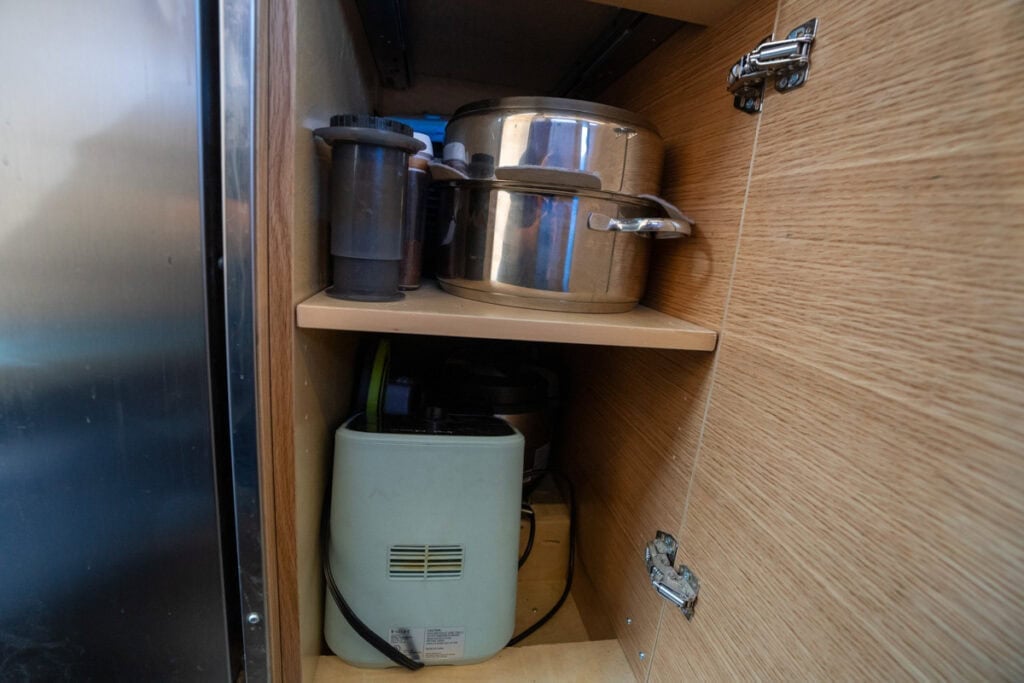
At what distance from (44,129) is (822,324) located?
2.03 feet

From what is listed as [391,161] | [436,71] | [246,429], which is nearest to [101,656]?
[246,429]

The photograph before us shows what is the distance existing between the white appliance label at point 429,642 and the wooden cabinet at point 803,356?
30mm

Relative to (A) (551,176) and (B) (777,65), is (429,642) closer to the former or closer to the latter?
(A) (551,176)

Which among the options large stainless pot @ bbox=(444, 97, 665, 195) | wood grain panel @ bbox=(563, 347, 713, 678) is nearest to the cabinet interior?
wood grain panel @ bbox=(563, 347, 713, 678)

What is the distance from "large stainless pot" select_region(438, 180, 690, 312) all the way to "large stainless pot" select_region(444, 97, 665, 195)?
18 millimetres

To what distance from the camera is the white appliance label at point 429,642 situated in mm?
515

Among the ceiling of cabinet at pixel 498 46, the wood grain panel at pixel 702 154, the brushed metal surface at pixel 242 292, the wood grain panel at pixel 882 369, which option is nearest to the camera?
the wood grain panel at pixel 882 369

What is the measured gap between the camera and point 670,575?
1.53ft

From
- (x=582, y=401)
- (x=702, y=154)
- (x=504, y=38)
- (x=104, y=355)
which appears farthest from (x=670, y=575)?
(x=504, y=38)

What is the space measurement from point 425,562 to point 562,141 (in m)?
0.50

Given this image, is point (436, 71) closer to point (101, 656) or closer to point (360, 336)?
point (360, 336)

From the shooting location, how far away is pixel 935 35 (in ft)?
0.82

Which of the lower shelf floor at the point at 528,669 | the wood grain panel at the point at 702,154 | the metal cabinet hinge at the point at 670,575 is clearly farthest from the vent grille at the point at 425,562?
the wood grain panel at the point at 702,154

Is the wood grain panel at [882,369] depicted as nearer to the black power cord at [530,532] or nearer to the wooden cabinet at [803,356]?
the wooden cabinet at [803,356]
